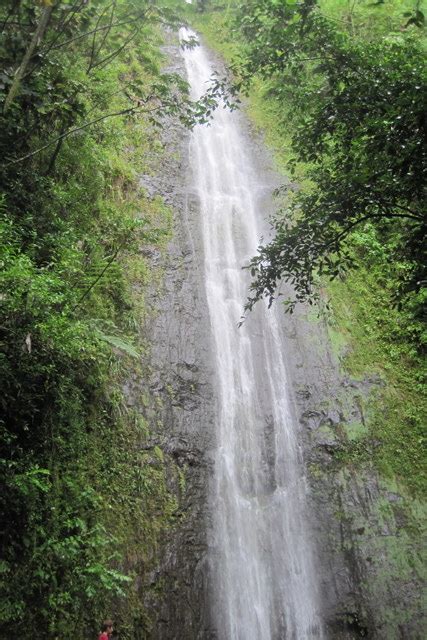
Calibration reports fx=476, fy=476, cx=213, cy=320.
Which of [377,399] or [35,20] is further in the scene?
[377,399]

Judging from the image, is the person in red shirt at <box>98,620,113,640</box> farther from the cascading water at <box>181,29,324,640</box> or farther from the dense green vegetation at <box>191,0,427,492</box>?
the dense green vegetation at <box>191,0,427,492</box>

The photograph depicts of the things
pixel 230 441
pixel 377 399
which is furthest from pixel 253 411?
pixel 377 399

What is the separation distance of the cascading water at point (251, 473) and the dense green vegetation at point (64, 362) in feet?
4.49

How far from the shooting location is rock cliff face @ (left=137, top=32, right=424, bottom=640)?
747 centimetres

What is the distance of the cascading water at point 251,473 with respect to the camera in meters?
7.66

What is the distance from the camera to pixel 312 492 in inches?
352

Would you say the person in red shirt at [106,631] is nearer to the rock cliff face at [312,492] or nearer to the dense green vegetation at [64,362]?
the dense green vegetation at [64,362]

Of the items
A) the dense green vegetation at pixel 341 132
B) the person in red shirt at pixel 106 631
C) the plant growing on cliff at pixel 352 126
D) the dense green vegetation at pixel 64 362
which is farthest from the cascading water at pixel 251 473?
the plant growing on cliff at pixel 352 126

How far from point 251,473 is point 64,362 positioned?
4.90 meters

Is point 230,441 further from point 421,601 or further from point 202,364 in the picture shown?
point 421,601

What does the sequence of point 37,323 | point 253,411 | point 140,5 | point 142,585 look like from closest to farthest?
point 37,323 → point 140,5 → point 142,585 → point 253,411

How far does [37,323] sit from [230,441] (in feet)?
19.0

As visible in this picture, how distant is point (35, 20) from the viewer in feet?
17.9

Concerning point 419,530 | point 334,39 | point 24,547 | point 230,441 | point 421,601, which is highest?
point 334,39
